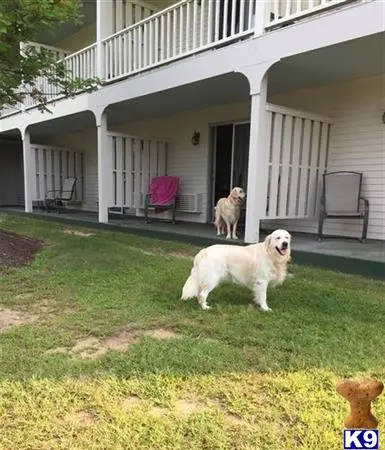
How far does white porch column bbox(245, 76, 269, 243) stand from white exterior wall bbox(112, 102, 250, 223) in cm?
286

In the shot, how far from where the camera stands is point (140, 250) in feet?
20.5

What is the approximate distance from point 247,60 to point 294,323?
370cm

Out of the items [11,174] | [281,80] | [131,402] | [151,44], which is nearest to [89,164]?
[11,174]

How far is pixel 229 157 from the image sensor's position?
8.59 m

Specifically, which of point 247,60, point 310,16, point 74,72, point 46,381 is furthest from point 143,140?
point 46,381

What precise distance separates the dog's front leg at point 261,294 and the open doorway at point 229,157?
507 centimetres

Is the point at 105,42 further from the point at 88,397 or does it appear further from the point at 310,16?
the point at 88,397

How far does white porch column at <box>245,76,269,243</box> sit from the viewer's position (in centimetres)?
533

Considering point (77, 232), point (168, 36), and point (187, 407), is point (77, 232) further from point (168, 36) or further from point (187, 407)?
point (187, 407)

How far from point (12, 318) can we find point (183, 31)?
545 cm

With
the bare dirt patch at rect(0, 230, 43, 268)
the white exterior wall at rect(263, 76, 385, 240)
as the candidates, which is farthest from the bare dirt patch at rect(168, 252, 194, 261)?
the white exterior wall at rect(263, 76, 385, 240)

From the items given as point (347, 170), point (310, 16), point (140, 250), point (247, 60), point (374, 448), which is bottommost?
point (140, 250)

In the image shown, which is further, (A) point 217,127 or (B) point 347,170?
(A) point 217,127

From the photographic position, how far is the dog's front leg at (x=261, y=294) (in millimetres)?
3383
